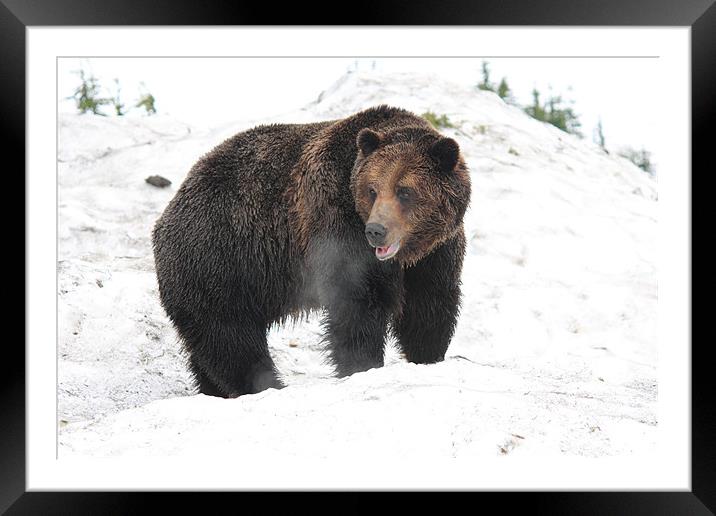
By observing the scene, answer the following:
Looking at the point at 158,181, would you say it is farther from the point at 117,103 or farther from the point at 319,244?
the point at 319,244

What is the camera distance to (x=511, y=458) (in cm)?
432

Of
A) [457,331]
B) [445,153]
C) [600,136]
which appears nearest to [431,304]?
[445,153]

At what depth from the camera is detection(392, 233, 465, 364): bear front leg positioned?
5578 mm

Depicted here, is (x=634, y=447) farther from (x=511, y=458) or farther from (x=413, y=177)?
(x=413, y=177)

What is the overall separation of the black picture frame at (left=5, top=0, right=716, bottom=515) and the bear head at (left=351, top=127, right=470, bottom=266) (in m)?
0.92

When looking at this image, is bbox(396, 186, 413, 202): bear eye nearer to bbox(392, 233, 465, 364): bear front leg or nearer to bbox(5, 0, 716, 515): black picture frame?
bbox(392, 233, 465, 364): bear front leg

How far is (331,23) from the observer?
4.53m

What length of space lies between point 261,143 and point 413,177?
120 cm

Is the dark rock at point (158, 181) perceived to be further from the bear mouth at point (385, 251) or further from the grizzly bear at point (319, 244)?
the bear mouth at point (385, 251)

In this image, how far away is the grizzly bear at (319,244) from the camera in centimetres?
529

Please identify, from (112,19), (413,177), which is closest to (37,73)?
(112,19)

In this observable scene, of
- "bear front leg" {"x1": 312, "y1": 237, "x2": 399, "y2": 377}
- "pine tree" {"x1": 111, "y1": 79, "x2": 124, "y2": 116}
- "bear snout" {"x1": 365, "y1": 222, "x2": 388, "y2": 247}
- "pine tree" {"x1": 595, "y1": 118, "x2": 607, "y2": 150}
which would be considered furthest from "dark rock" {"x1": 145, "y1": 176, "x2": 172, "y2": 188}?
"pine tree" {"x1": 595, "y1": 118, "x2": 607, "y2": 150}

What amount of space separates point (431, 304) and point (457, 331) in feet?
4.71

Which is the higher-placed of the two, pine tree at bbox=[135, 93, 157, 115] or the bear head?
pine tree at bbox=[135, 93, 157, 115]
